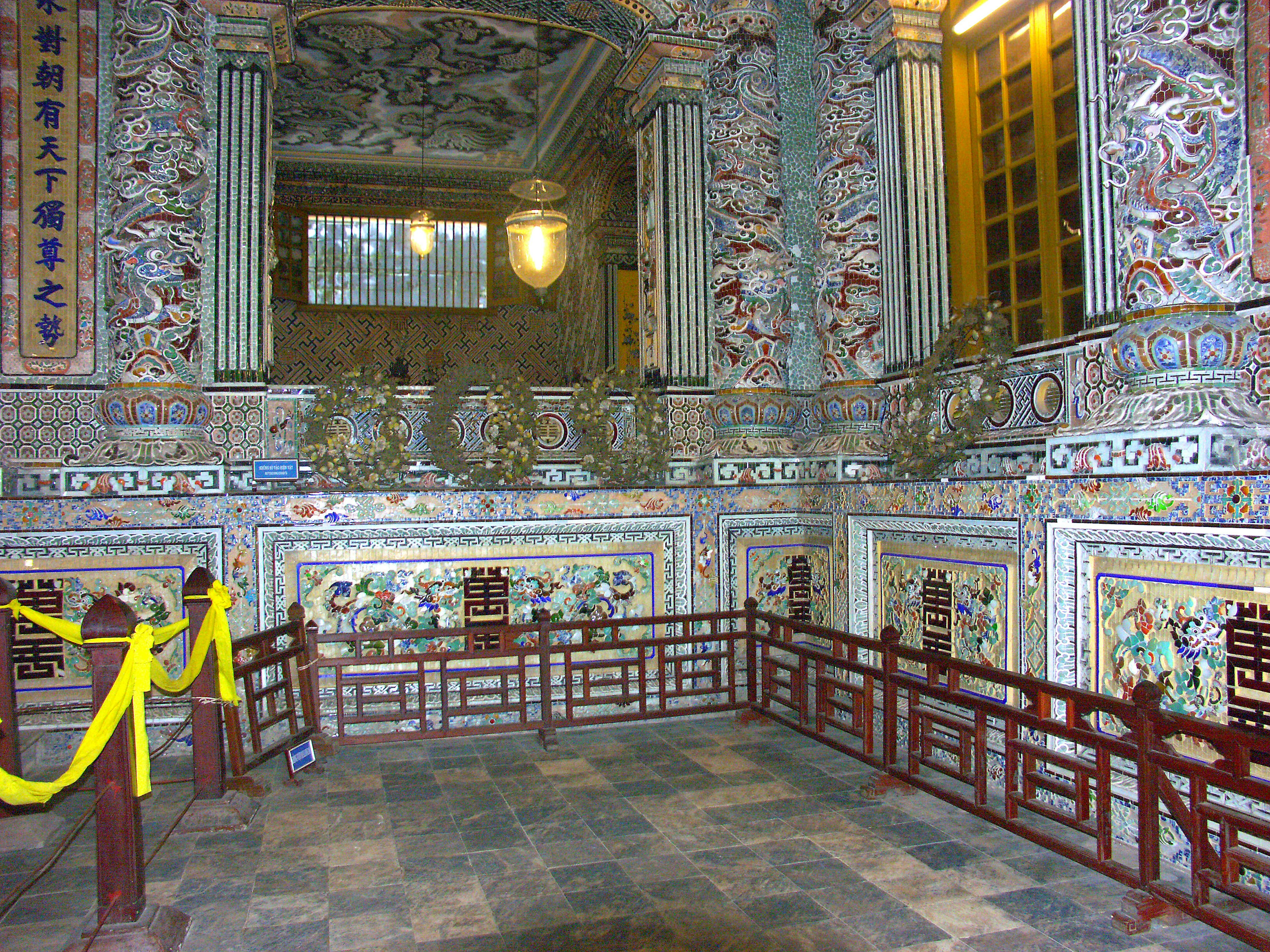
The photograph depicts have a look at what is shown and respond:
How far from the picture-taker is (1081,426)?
14.4 ft

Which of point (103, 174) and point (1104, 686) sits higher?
point (103, 174)

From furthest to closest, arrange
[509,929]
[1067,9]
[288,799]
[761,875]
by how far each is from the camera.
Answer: [1067,9] → [288,799] → [761,875] → [509,929]

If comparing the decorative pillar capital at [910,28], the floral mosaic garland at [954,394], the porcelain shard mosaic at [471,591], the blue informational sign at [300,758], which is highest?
the decorative pillar capital at [910,28]

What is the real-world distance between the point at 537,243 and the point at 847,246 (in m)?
2.30

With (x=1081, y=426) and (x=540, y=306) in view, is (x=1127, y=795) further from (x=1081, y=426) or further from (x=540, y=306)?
(x=540, y=306)

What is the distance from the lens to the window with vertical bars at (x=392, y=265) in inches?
485

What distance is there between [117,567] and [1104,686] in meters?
5.54

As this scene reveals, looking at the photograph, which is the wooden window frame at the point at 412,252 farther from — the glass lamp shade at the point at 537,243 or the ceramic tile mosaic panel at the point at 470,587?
the ceramic tile mosaic panel at the point at 470,587

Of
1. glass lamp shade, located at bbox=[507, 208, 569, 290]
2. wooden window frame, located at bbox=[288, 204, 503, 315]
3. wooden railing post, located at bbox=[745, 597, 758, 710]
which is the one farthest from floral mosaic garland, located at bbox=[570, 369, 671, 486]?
wooden window frame, located at bbox=[288, 204, 503, 315]

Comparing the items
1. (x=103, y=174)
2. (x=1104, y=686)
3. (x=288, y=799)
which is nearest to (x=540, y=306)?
(x=103, y=174)

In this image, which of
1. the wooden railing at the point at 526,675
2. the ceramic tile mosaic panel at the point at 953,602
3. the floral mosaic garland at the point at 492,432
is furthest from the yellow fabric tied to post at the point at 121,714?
the ceramic tile mosaic panel at the point at 953,602

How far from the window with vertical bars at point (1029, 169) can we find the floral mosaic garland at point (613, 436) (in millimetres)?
2443

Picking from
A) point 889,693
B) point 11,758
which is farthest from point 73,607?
point 889,693

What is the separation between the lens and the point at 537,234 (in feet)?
21.4
